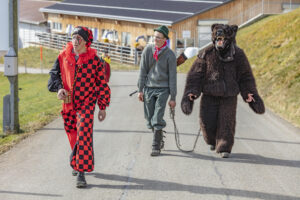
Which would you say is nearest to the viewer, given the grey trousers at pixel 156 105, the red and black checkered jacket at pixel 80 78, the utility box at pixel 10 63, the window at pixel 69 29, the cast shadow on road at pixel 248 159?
the red and black checkered jacket at pixel 80 78

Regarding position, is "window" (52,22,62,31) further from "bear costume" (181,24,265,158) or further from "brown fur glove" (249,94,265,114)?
"brown fur glove" (249,94,265,114)

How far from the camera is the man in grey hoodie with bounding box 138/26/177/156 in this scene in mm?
7359

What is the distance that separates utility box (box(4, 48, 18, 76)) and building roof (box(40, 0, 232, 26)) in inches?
991

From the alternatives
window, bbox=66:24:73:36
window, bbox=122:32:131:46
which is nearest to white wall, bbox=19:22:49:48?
window, bbox=66:24:73:36

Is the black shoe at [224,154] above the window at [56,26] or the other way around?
the other way around

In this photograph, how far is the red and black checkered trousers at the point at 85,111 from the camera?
5898mm

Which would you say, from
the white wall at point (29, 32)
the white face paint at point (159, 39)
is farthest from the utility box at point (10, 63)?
the white wall at point (29, 32)

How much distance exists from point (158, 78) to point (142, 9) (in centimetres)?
3224

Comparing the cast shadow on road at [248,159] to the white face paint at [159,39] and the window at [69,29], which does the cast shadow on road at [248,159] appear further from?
the window at [69,29]

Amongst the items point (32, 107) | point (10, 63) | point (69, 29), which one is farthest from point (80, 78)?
point (69, 29)

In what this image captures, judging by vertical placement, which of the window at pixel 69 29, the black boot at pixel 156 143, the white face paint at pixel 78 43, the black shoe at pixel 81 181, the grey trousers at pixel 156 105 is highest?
the window at pixel 69 29

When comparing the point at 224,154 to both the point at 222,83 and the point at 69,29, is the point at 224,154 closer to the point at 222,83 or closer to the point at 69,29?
the point at 222,83

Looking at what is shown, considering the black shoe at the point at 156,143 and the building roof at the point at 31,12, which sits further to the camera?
the building roof at the point at 31,12

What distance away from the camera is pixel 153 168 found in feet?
22.2
